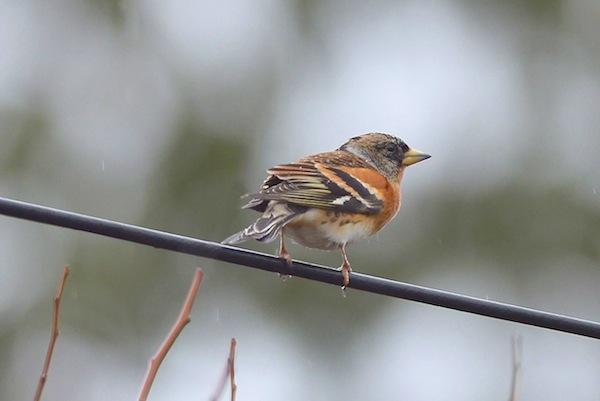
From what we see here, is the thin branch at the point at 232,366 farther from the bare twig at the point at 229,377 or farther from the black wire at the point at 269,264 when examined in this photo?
the black wire at the point at 269,264

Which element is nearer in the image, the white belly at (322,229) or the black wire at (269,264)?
the black wire at (269,264)

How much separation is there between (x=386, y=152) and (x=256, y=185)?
1219 cm

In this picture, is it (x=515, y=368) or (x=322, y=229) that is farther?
(x=322, y=229)

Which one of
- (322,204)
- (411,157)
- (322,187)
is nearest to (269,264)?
(322,204)

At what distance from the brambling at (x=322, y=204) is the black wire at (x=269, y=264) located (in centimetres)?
97

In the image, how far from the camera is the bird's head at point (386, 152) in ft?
28.6

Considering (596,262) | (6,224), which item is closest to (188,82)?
(6,224)

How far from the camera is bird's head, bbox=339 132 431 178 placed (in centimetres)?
872

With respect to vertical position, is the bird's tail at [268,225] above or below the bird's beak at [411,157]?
below

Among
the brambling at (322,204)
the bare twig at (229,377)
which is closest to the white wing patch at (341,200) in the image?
the brambling at (322,204)

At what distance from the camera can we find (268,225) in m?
6.61

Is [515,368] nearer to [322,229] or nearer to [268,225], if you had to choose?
[268,225]

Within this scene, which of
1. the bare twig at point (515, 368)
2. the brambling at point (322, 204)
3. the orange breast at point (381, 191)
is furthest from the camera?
the orange breast at point (381, 191)

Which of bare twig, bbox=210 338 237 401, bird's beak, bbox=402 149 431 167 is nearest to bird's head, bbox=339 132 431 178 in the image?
bird's beak, bbox=402 149 431 167
